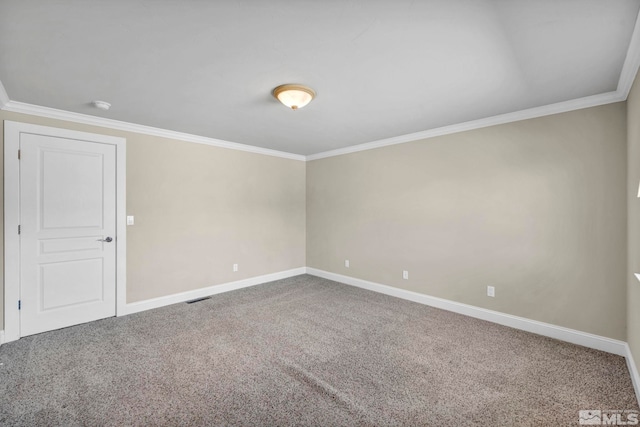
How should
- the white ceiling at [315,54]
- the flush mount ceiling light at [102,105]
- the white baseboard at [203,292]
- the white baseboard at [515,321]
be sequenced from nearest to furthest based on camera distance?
the white ceiling at [315,54], the white baseboard at [515,321], the flush mount ceiling light at [102,105], the white baseboard at [203,292]

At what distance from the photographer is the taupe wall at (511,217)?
2740 millimetres

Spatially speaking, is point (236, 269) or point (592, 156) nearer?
point (592, 156)

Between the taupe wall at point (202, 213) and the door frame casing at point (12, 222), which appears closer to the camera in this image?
the door frame casing at point (12, 222)

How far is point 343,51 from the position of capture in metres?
2.00

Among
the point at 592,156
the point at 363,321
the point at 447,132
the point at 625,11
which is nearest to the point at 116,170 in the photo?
the point at 363,321

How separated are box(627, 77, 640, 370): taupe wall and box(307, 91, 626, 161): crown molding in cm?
21

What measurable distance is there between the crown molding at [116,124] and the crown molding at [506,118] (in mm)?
1913

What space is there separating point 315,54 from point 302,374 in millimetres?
2429

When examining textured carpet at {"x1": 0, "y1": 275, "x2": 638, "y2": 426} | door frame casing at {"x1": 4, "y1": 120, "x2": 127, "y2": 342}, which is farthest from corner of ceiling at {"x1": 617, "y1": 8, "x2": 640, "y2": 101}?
door frame casing at {"x1": 4, "y1": 120, "x2": 127, "y2": 342}

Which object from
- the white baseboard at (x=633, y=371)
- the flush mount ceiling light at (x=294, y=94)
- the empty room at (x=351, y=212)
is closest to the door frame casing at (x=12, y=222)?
the empty room at (x=351, y=212)

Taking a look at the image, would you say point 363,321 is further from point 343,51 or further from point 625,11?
point 625,11

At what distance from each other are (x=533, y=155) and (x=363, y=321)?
2.62 meters

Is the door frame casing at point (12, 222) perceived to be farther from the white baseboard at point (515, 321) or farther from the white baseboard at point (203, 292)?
the white baseboard at point (515, 321)

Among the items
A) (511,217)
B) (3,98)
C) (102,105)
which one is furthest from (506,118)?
(3,98)
